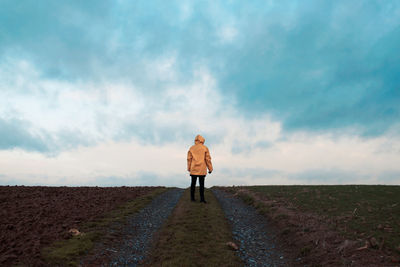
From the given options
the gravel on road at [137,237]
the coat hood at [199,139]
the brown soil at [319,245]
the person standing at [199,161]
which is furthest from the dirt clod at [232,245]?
the coat hood at [199,139]

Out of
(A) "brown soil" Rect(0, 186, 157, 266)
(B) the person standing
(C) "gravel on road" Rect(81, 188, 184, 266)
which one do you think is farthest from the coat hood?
(A) "brown soil" Rect(0, 186, 157, 266)

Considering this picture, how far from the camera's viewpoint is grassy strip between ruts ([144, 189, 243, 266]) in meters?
10.3

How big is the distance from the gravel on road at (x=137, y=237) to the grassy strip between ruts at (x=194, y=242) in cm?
52

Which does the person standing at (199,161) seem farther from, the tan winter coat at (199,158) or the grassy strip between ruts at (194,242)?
the grassy strip between ruts at (194,242)

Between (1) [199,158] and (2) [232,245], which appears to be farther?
(1) [199,158]

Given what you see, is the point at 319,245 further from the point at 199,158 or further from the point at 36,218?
the point at 36,218

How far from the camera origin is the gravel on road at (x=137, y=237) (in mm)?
10672

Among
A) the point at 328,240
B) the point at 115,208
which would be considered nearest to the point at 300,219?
the point at 328,240

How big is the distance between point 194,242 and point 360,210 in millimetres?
10432

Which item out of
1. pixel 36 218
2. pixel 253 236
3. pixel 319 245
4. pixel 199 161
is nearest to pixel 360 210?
pixel 319 245

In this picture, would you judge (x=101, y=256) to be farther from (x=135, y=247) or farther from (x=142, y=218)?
(x=142, y=218)

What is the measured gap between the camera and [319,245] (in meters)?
11.7

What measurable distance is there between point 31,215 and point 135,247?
7.62 meters

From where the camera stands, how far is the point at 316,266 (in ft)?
34.0
